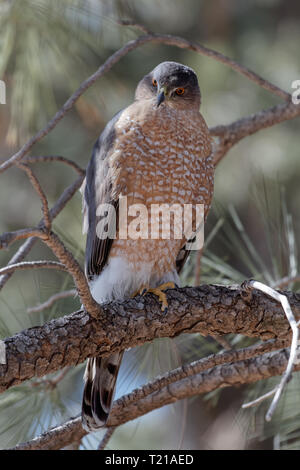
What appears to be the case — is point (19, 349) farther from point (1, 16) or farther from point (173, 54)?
point (173, 54)

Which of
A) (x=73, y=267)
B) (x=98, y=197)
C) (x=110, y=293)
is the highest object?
(x=98, y=197)

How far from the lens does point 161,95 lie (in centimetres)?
309

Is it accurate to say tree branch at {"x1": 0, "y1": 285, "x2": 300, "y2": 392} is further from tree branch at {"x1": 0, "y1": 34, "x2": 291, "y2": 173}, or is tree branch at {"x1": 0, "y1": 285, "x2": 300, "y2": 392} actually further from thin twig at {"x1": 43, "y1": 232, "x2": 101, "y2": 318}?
tree branch at {"x1": 0, "y1": 34, "x2": 291, "y2": 173}

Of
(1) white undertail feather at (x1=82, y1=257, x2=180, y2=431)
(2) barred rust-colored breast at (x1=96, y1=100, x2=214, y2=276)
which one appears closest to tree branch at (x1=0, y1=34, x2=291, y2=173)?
(2) barred rust-colored breast at (x1=96, y1=100, x2=214, y2=276)

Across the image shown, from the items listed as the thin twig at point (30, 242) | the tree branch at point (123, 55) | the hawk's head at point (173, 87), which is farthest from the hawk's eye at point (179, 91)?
the thin twig at point (30, 242)

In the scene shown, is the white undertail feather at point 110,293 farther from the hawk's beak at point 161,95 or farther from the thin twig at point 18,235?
the thin twig at point 18,235

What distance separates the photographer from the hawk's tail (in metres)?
2.83

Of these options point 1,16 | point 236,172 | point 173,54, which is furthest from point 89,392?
point 173,54

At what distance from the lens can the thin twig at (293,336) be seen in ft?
5.19

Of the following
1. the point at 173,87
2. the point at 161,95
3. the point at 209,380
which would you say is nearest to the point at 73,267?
the point at 209,380

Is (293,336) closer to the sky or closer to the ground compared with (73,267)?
closer to the ground

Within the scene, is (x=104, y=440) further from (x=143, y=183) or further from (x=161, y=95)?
(x=161, y=95)

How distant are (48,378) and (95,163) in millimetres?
1083

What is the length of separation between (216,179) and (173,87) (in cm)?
383
